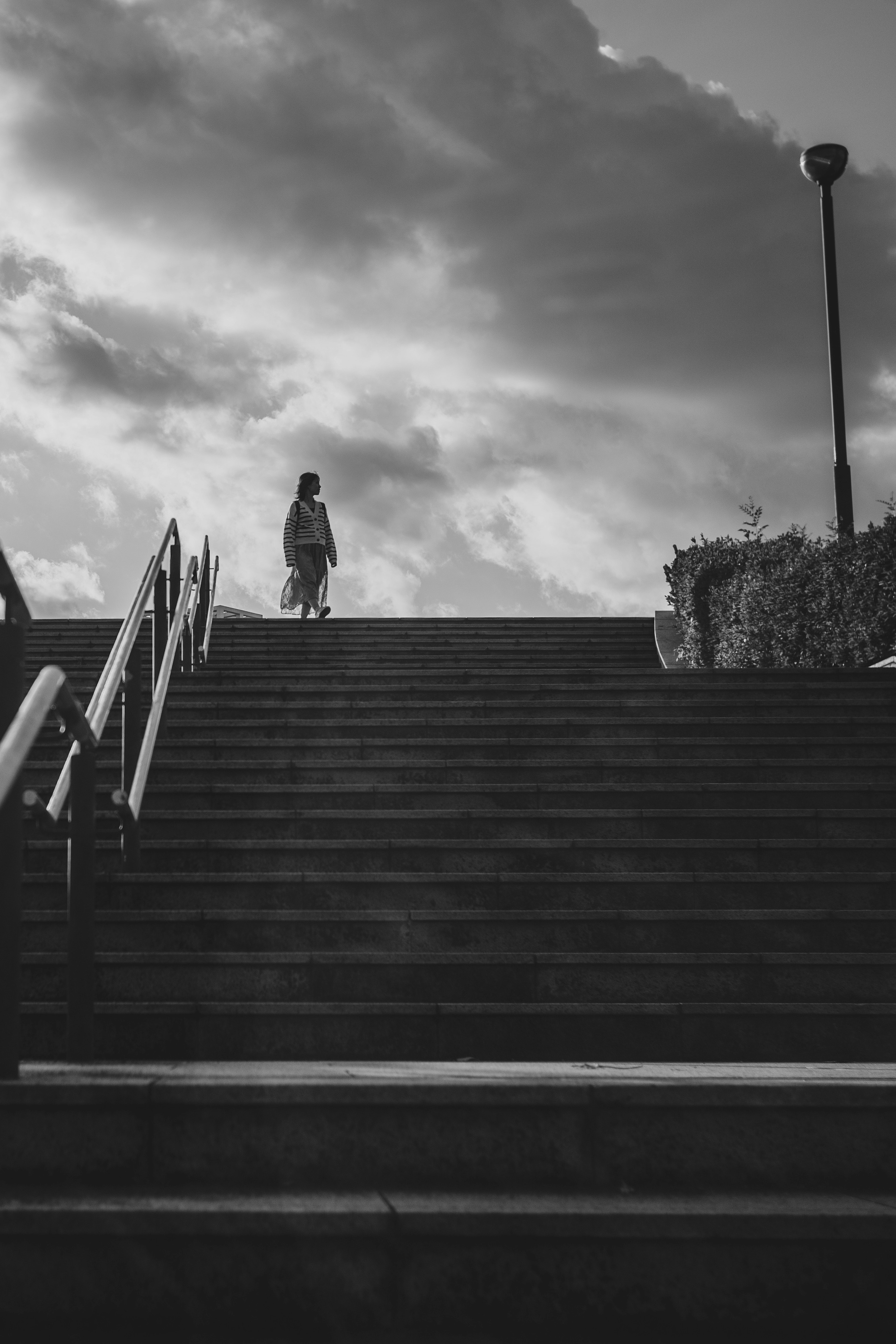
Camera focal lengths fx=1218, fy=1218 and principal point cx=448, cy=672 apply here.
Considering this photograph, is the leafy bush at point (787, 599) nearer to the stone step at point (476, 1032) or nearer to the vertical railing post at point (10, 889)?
the stone step at point (476, 1032)

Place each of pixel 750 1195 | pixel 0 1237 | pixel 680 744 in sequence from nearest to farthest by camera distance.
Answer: pixel 0 1237 < pixel 750 1195 < pixel 680 744

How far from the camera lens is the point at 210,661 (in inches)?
350

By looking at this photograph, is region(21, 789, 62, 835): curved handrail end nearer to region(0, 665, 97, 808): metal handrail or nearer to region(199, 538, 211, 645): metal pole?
region(0, 665, 97, 808): metal handrail

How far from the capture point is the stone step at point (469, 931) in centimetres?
440

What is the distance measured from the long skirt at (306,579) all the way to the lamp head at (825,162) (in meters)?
5.85

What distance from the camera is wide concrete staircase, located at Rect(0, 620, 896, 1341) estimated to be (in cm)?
243

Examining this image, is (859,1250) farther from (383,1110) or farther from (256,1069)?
(256,1069)

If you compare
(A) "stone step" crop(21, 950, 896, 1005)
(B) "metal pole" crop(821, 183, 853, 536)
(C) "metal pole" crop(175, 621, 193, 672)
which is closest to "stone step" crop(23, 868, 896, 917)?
(A) "stone step" crop(21, 950, 896, 1005)

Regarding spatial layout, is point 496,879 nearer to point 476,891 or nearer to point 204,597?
point 476,891

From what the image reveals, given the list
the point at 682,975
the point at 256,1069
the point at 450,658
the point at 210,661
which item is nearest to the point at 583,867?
the point at 682,975

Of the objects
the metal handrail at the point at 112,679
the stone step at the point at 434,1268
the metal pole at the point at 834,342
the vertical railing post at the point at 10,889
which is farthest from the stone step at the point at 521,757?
the metal pole at the point at 834,342

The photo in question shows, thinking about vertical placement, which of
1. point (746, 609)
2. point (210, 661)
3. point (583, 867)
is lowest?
point (583, 867)

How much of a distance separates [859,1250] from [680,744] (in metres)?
3.76

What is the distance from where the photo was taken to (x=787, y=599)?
9547mm
